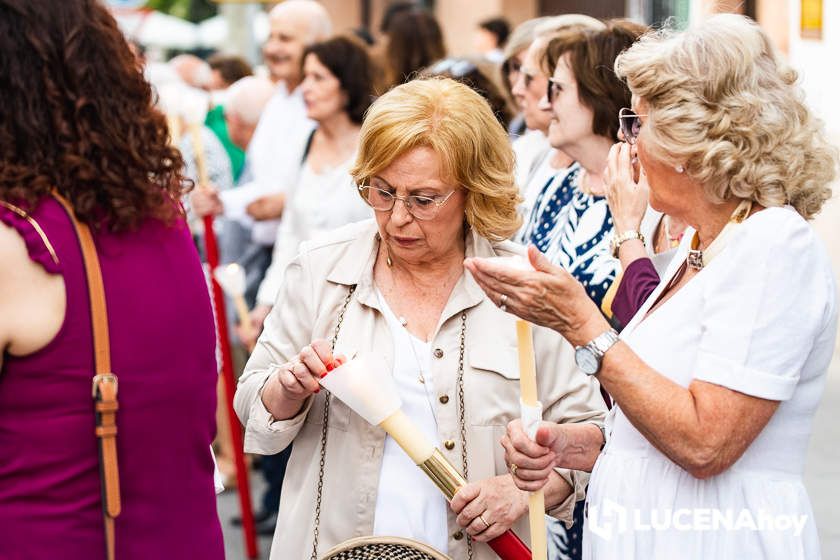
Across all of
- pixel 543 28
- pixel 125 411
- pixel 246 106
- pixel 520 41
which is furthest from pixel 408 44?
pixel 125 411

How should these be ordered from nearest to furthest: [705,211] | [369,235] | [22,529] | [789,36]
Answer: [22,529] → [705,211] → [369,235] → [789,36]

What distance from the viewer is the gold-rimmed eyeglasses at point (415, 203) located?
2982mm

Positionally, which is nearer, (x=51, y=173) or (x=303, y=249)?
(x=51, y=173)

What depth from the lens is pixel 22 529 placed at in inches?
92.9

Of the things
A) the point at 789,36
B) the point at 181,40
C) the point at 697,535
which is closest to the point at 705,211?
the point at 697,535

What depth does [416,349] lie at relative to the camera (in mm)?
2977

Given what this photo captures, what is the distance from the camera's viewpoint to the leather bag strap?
237 centimetres

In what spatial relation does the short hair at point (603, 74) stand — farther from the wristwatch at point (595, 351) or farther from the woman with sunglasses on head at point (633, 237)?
the wristwatch at point (595, 351)

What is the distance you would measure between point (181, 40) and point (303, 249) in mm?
23094

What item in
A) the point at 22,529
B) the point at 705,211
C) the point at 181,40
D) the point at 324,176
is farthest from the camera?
the point at 181,40

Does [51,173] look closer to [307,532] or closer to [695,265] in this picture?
→ [307,532]

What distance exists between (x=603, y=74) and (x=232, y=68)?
24.2ft

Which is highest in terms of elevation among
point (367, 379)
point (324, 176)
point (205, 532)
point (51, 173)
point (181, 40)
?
point (51, 173)

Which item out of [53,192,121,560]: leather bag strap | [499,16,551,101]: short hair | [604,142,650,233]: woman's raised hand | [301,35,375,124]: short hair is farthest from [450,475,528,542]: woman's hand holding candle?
[301,35,375,124]: short hair
